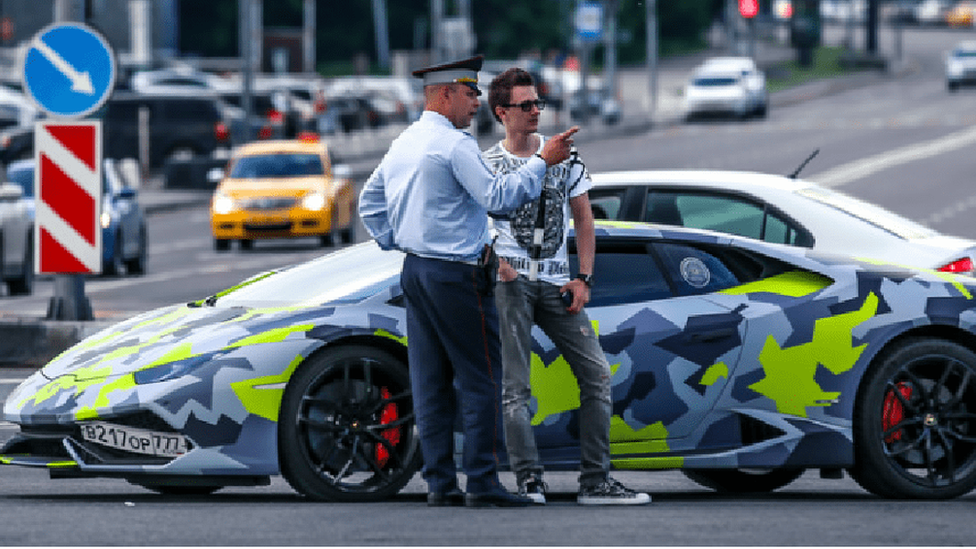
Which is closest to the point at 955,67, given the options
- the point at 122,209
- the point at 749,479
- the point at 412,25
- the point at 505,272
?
the point at 412,25

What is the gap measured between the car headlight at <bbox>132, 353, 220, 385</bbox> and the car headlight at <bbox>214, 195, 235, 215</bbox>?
69.1ft

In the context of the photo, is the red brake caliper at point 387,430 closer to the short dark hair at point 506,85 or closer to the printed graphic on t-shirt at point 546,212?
the printed graphic on t-shirt at point 546,212

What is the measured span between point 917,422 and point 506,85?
6.82ft

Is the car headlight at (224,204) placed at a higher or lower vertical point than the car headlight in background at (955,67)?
lower

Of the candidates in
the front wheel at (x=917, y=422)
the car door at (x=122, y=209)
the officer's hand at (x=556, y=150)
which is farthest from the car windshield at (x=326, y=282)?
the car door at (x=122, y=209)

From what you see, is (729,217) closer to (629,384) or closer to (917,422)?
(917,422)

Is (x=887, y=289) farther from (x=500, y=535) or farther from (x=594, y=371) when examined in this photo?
(x=500, y=535)

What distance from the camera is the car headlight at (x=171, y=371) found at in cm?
815

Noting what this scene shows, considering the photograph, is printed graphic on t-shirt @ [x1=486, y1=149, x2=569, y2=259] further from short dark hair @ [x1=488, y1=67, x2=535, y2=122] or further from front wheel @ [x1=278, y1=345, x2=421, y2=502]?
front wheel @ [x1=278, y1=345, x2=421, y2=502]

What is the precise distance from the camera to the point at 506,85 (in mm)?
8039

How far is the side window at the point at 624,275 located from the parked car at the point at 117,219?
1556cm

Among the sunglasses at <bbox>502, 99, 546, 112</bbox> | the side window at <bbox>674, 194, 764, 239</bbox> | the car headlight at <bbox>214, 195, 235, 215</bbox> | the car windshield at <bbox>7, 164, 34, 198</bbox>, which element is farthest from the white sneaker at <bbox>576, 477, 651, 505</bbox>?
the car headlight at <bbox>214, 195, 235, 215</bbox>

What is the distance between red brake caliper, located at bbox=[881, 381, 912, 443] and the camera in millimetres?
8398

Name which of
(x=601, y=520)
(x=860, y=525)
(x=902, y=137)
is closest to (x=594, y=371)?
(x=601, y=520)
